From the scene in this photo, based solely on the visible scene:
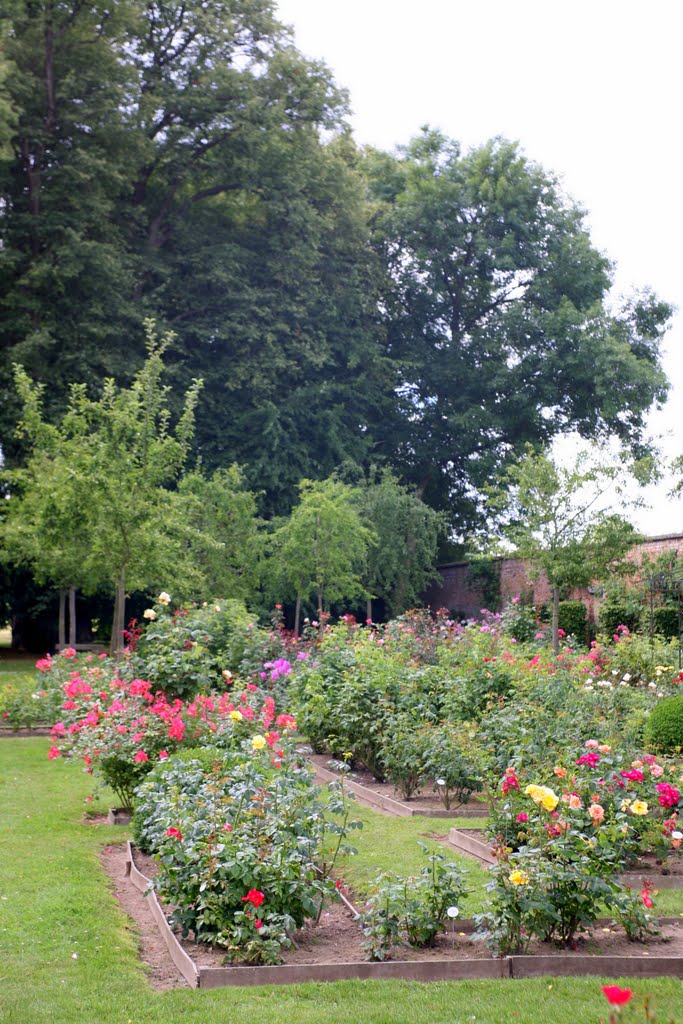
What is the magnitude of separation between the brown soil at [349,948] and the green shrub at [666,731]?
3333 millimetres

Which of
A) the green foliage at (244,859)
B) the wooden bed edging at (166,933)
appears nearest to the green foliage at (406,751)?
the wooden bed edging at (166,933)

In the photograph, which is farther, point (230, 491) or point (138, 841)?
point (230, 491)

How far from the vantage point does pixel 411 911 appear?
4.67 metres

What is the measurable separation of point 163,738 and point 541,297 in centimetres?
2587

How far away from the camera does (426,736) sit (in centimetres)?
837

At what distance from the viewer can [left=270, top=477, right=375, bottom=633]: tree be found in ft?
77.9

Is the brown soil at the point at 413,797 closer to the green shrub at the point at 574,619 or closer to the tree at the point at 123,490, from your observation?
the tree at the point at 123,490

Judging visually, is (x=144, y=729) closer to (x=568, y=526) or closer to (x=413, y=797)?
(x=413, y=797)

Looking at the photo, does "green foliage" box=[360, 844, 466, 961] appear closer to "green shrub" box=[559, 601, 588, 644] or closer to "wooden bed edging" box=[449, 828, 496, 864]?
"wooden bed edging" box=[449, 828, 496, 864]

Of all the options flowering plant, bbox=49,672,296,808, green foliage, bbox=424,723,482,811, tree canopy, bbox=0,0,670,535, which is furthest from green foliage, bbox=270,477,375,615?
green foliage, bbox=424,723,482,811

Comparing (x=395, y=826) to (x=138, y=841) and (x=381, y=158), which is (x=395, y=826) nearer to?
(x=138, y=841)

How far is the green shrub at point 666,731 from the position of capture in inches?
329

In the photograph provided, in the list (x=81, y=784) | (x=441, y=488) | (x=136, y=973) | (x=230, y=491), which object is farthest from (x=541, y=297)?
(x=136, y=973)

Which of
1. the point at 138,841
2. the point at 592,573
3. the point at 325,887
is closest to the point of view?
the point at 325,887
